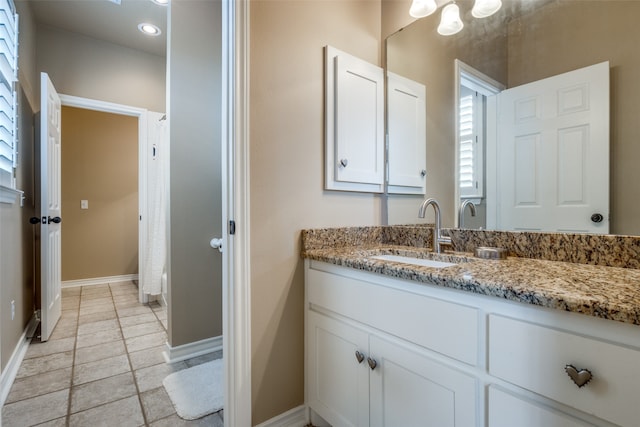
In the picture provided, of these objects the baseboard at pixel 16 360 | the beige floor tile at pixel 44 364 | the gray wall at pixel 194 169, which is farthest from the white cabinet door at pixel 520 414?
the beige floor tile at pixel 44 364

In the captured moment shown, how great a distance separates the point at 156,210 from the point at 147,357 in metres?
1.42

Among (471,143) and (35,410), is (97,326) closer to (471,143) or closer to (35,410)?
(35,410)

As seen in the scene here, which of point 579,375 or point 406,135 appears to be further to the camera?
point 406,135

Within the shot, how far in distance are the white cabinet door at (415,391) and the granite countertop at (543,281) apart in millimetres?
250

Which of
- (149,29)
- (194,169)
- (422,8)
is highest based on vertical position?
(149,29)

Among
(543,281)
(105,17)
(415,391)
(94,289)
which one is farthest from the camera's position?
(94,289)

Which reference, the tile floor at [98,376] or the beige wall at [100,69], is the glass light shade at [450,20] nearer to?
the tile floor at [98,376]

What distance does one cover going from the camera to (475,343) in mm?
807

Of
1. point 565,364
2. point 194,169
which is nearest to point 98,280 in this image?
point 194,169

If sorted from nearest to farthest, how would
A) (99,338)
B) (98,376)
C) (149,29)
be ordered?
(98,376)
(99,338)
(149,29)

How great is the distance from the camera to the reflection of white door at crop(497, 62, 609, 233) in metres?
1.07

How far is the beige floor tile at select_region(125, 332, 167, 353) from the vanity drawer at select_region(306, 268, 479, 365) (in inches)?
65.3

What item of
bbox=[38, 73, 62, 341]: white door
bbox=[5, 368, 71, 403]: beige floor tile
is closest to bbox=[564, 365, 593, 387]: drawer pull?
bbox=[5, 368, 71, 403]: beige floor tile

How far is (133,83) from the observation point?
3.33 m
